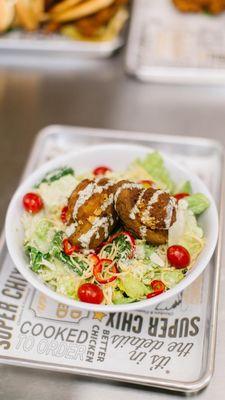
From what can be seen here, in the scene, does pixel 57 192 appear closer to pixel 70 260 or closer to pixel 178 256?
pixel 70 260

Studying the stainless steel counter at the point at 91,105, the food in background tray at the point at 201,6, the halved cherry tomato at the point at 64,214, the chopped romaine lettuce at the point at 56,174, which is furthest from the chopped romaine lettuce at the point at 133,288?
the food in background tray at the point at 201,6

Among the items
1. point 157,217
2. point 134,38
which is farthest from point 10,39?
point 157,217

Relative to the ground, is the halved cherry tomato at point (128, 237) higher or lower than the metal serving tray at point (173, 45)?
lower

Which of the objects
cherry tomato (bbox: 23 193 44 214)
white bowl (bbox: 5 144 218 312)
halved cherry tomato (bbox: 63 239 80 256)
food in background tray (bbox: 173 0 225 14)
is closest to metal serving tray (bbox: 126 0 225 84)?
food in background tray (bbox: 173 0 225 14)

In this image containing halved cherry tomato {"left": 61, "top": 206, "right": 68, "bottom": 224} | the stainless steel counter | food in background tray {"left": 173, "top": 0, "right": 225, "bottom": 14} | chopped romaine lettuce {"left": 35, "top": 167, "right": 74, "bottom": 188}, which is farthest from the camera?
food in background tray {"left": 173, "top": 0, "right": 225, "bottom": 14}

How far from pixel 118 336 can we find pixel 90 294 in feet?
0.43

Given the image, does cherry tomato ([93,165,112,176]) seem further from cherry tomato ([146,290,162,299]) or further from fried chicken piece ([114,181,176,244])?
cherry tomato ([146,290,162,299])

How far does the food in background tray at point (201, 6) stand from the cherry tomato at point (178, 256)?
120 cm

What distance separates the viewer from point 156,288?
3.69 ft

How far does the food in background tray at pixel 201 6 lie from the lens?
6.53ft

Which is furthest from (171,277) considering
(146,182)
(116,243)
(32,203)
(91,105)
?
(91,105)

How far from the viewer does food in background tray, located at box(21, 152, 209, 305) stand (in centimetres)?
112

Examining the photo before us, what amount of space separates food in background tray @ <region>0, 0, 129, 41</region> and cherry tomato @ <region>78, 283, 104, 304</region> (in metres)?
1.12

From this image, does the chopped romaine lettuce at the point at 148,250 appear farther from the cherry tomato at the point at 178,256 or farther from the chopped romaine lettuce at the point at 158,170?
the chopped romaine lettuce at the point at 158,170
